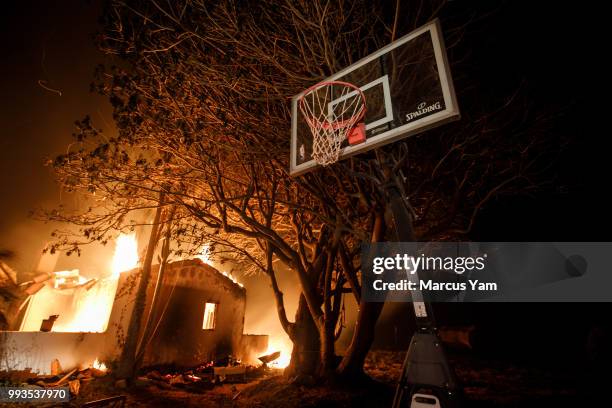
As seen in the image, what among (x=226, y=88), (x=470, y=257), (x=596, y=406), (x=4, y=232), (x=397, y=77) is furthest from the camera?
(x=470, y=257)

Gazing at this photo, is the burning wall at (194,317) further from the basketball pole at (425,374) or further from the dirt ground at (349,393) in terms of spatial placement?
the basketball pole at (425,374)

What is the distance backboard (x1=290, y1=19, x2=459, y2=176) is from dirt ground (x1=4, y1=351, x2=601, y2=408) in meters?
5.24

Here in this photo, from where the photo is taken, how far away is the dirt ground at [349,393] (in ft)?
23.1

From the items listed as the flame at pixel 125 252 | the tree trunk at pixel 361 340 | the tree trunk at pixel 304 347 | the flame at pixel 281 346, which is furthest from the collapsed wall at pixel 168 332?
the tree trunk at pixel 361 340

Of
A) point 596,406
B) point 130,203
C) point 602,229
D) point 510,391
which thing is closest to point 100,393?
point 130,203

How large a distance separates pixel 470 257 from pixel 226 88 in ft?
47.0

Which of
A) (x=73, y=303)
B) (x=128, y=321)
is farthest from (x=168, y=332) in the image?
(x=73, y=303)

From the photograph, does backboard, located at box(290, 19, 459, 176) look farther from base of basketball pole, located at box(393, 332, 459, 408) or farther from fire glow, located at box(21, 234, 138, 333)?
fire glow, located at box(21, 234, 138, 333)

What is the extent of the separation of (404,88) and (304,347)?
23.3 ft

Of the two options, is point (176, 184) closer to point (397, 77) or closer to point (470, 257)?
point (397, 77)

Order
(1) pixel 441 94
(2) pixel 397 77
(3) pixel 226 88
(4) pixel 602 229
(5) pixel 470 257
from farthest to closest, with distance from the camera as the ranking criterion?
(5) pixel 470 257 < (4) pixel 602 229 < (3) pixel 226 88 < (2) pixel 397 77 < (1) pixel 441 94

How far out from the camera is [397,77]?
4.71 metres

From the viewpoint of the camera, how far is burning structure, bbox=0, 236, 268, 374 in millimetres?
9594

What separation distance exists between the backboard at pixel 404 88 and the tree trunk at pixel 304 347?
17.3ft
